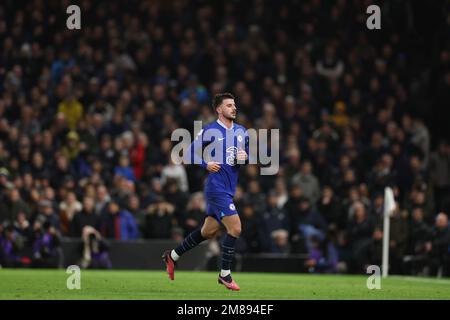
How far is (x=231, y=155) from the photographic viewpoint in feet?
48.0

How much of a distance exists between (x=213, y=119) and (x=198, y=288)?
11050mm

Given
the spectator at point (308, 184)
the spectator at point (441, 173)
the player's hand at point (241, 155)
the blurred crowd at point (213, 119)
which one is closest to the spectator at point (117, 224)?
the blurred crowd at point (213, 119)

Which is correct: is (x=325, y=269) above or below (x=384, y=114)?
below

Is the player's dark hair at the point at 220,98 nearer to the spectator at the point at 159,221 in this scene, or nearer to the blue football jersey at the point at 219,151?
the blue football jersey at the point at 219,151

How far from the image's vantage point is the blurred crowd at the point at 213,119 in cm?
2370

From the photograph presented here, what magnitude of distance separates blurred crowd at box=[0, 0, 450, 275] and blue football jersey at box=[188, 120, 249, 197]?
345 inches

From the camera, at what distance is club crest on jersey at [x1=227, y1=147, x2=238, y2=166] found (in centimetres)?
1463

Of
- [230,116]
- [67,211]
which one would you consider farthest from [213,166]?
[67,211]

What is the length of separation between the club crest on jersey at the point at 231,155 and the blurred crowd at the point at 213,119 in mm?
8849
